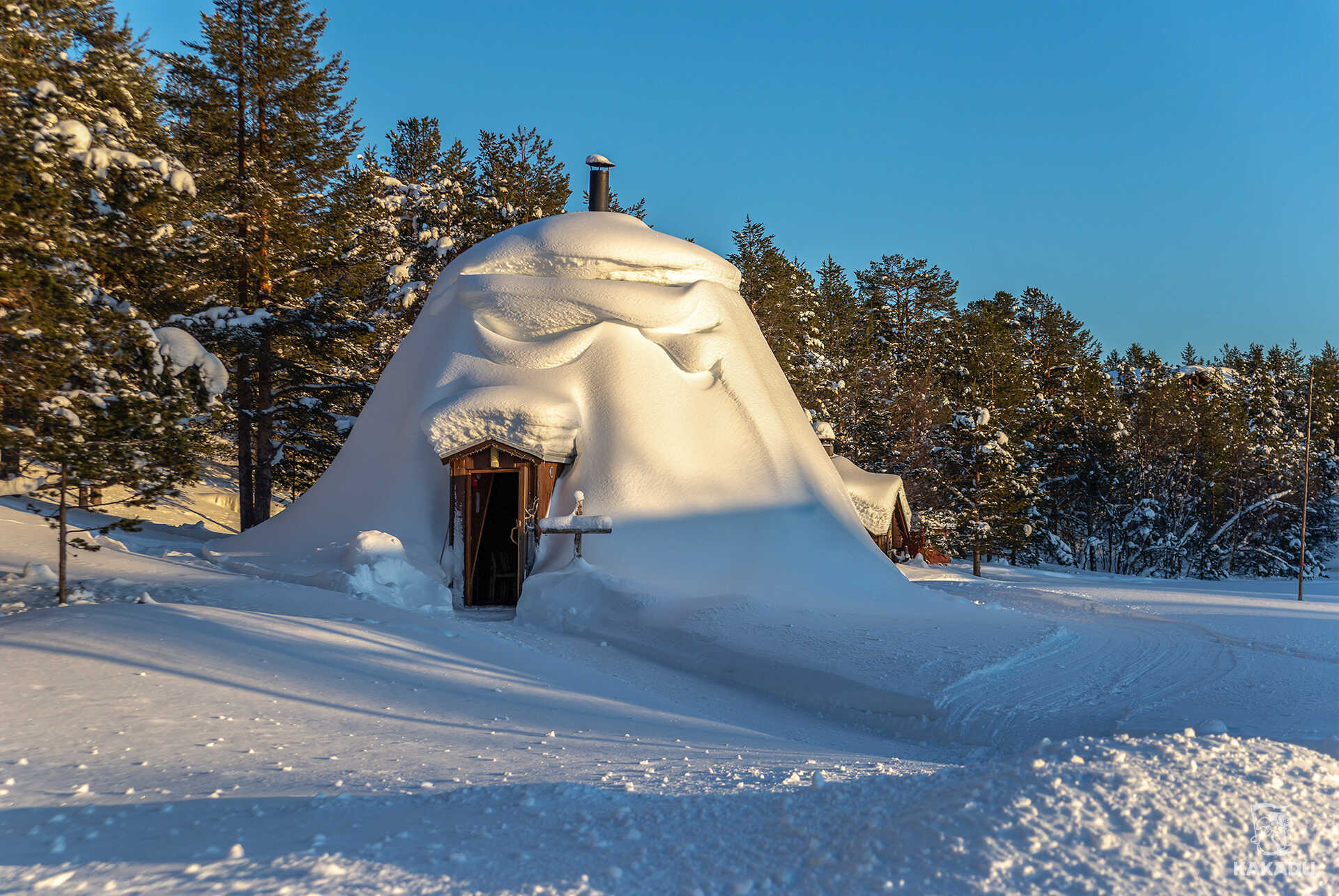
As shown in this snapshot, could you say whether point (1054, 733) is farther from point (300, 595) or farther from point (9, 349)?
point (9, 349)

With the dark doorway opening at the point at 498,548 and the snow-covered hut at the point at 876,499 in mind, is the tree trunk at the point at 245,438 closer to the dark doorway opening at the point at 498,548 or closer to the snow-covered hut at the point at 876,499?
the dark doorway opening at the point at 498,548

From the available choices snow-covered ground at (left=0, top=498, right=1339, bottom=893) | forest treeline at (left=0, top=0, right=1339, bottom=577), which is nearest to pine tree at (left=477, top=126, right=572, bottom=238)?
forest treeline at (left=0, top=0, right=1339, bottom=577)

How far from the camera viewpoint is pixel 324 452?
19.8 meters

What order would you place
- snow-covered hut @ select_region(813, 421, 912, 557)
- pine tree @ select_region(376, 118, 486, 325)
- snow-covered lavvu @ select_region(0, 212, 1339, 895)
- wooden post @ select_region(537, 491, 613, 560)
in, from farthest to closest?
pine tree @ select_region(376, 118, 486, 325), snow-covered hut @ select_region(813, 421, 912, 557), wooden post @ select_region(537, 491, 613, 560), snow-covered lavvu @ select_region(0, 212, 1339, 895)

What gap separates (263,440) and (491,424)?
8884mm

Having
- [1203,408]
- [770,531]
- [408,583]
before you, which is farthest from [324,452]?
[1203,408]

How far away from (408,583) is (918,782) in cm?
795

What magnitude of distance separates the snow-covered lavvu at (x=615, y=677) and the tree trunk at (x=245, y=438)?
37.8 inches

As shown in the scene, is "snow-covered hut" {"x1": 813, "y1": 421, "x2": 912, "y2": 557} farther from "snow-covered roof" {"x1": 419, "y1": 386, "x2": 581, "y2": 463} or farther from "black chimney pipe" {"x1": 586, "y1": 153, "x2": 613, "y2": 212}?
"snow-covered roof" {"x1": 419, "y1": 386, "x2": 581, "y2": 463}

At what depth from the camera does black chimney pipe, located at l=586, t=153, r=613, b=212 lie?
1608cm

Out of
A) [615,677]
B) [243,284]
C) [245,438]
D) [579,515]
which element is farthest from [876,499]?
[243,284]

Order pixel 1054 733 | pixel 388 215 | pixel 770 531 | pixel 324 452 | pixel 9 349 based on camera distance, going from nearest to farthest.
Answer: pixel 1054 733
pixel 9 349
pixel 770 531
pixel 324 452
pixel 388 215

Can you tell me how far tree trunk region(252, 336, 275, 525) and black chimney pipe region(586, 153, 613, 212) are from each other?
713cm

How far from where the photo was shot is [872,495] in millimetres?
18297
